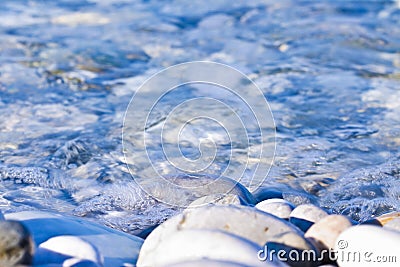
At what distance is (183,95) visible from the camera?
505cm

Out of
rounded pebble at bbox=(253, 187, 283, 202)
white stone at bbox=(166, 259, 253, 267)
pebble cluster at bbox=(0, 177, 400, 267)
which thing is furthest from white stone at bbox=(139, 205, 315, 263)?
rounded pebble at bbox=(253, 187, 283, 202)

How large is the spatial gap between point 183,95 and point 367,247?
3269 millimetres

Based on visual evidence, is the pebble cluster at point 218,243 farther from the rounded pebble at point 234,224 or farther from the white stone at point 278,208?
the white stone at point 278,208

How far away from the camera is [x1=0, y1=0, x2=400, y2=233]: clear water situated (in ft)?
A: 11.4

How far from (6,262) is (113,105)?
3.09 m

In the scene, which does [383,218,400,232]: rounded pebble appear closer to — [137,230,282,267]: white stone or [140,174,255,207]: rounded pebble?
[137,230,282,267]: white stone

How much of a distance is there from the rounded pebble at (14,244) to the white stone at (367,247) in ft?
3.42

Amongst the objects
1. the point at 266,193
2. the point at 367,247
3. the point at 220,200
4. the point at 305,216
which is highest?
the point at 367,247

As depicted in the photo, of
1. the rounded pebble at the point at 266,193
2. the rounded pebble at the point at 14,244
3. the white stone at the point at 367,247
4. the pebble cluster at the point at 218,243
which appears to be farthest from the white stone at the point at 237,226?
the rounded pebble at the point at 266,193

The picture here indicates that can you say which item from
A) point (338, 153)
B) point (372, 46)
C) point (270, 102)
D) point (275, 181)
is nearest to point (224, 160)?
point (275, 181)

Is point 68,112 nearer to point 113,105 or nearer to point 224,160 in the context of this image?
point 113,105

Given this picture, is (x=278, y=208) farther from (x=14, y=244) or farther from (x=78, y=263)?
(x=14, y=244)

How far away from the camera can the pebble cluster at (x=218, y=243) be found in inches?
71.6


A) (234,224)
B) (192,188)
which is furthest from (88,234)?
(192,188)
